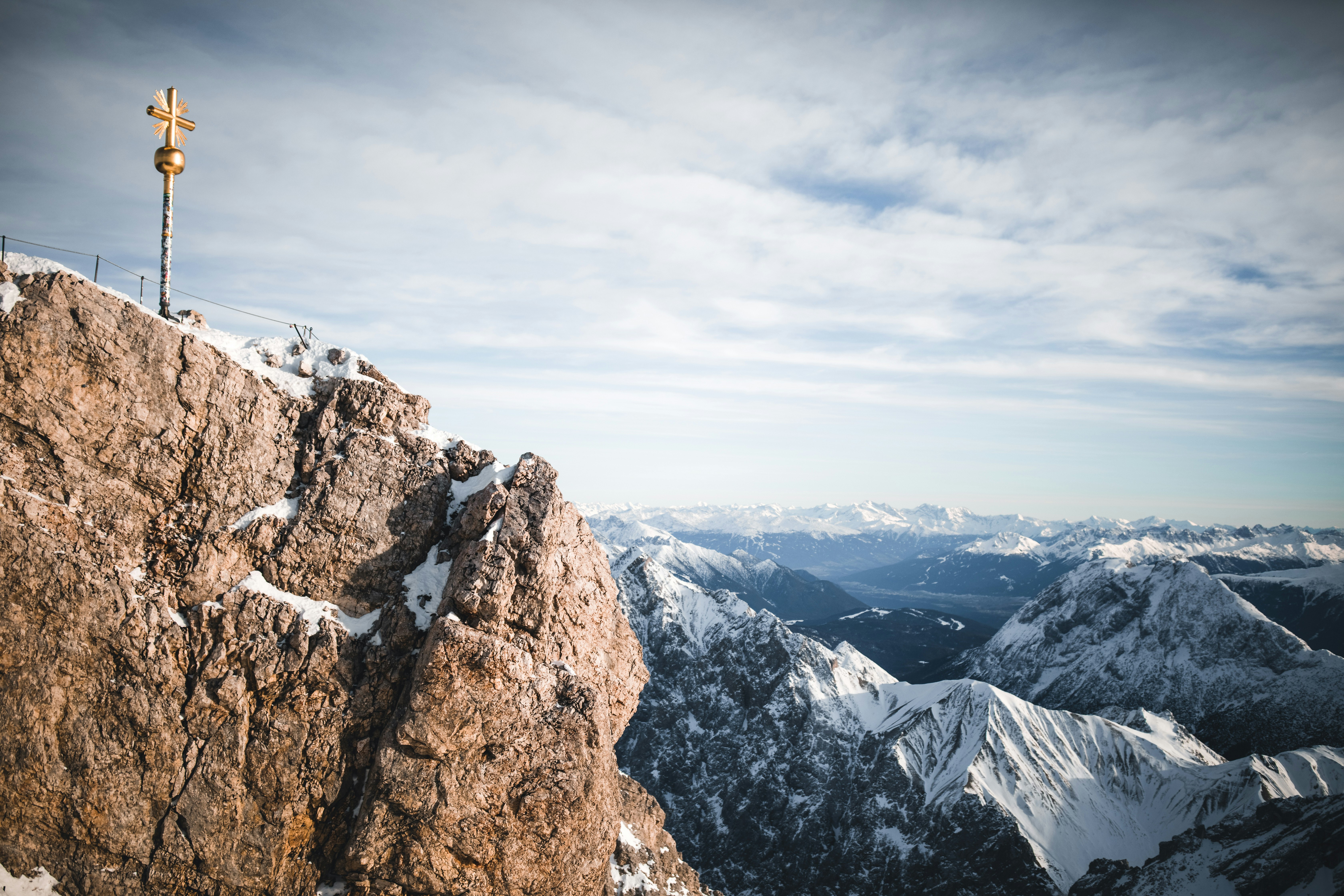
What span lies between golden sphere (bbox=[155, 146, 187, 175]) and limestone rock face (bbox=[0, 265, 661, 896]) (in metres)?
9.61

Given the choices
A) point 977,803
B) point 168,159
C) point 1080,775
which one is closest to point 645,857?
point 168,159

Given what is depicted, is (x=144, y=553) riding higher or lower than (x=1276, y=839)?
higher

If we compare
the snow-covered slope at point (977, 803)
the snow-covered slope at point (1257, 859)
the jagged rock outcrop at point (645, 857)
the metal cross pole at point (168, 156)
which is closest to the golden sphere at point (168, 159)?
the metal cross pole at point (168, 156)

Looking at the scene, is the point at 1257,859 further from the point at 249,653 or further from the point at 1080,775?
the point at 249,653

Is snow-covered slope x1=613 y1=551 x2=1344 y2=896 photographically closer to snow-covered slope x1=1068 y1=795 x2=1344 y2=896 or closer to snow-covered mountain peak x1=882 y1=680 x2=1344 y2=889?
snow-covered mountain peak x1=882 y1=680 x2=1344 y2=889

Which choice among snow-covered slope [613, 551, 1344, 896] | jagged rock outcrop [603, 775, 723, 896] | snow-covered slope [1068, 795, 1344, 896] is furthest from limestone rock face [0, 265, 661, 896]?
snow-covered slope [613, 551, 1344, 896]

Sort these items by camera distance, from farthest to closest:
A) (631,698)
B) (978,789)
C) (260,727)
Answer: (978,789) < (631,698) < (260,727)

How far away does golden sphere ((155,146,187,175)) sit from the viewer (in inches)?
1526

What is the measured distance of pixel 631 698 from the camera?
156 feet

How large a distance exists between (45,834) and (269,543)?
16.8 meters

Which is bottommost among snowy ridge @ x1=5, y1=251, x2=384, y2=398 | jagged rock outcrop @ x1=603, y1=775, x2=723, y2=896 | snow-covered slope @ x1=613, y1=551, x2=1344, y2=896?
snow-covered slope @ x1=613, y1=551, x2=1344, y2=896

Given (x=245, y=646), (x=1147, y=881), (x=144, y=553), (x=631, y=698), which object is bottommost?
(x=1147, y=881)

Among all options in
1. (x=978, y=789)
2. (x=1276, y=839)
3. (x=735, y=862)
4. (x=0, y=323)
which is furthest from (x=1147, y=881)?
(x=0, y=323)

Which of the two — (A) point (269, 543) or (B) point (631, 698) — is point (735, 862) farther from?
(A) point (269, 543)
